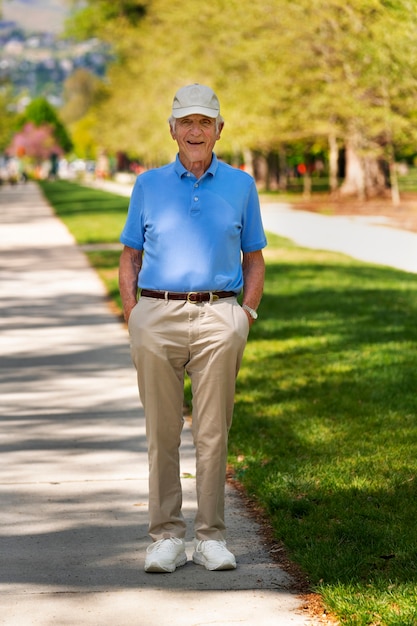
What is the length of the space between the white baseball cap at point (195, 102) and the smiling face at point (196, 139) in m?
0.04

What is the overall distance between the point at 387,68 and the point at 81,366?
18716mm

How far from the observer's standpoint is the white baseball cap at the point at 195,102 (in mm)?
4652

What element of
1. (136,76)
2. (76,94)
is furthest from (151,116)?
(76,94)

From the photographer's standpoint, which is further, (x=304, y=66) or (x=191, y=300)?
(x=304, y=66)

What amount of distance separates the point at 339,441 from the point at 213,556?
2374 millimetres

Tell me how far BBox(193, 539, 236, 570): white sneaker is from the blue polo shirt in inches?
41.1

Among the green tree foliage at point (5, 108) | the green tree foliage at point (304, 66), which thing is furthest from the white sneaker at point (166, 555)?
the green tree foliage at point (5, 108)

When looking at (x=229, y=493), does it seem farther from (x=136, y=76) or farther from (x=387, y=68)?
(x=136, y=76)

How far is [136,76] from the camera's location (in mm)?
65375

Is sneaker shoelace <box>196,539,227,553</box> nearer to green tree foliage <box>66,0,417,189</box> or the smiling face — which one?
the smiling face

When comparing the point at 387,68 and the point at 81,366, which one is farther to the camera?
the point at 387,68

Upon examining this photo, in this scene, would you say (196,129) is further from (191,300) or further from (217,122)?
(191,300)

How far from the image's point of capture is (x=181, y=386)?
16.0 feet

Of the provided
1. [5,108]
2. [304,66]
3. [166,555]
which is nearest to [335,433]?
[166,555]
